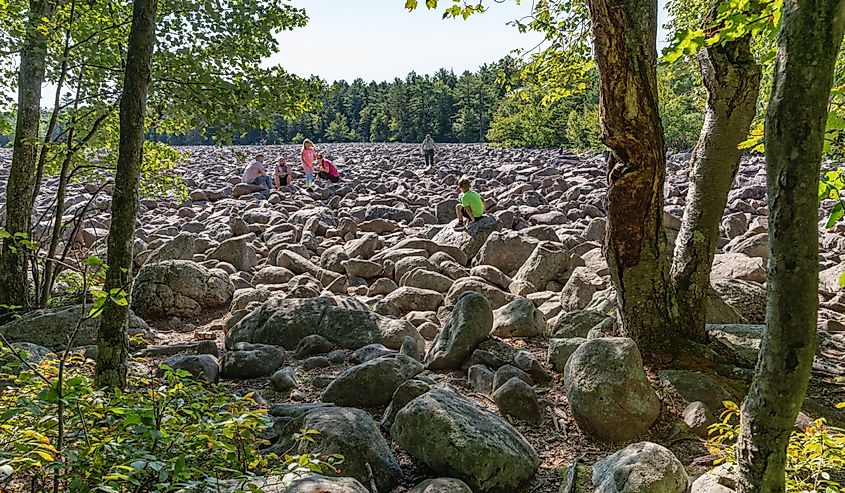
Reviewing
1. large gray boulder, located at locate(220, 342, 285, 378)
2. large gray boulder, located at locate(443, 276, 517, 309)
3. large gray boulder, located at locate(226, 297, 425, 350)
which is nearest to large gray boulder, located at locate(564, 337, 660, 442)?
large gray boulder, located at locate(226, 297, 425, 350)

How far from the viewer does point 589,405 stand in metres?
3.71

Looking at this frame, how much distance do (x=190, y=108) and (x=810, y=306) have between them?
478 cm

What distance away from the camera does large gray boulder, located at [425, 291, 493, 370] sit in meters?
4.85

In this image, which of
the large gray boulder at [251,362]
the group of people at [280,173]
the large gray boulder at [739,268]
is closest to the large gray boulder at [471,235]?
the large gray boulder at [739,268]

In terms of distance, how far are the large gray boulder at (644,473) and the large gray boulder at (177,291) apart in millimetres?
5643

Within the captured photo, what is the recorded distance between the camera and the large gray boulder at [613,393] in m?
3.64

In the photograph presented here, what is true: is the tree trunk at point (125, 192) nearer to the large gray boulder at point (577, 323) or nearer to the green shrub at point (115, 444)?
the green shrub at point (115, 444)

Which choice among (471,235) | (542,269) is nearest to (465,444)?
(542,269)

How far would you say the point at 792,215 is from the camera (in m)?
1.48

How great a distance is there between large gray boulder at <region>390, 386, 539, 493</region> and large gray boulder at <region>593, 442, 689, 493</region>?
490 millimetres

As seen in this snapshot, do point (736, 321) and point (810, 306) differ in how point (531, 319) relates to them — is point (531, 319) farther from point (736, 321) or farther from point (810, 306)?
point (810, 306)

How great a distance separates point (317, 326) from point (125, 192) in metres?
2.80

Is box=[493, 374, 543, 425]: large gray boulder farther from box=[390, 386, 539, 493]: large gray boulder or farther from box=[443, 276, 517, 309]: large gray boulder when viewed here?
box=[443, 276, 517, 309]: large gray boulder

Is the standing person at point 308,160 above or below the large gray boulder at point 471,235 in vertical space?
above
